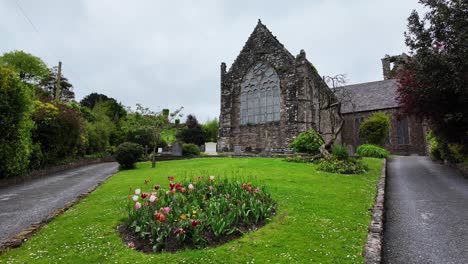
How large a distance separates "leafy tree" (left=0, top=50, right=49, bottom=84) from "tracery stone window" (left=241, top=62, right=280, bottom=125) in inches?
1404

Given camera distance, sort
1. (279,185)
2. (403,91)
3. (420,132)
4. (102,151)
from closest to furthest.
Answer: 1. (279,185)
2. (403,91)
3. (102,151)
4. (420,132)

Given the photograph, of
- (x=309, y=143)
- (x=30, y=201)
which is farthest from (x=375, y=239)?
(x=309, y=143)

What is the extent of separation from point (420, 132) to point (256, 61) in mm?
20846

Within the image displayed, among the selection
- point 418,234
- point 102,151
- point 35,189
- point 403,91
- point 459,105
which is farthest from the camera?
point 102,151

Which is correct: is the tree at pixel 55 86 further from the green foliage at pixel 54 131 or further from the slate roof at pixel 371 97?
the slate roof at pixel 371 97

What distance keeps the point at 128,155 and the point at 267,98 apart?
562 inches

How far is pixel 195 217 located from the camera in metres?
5.52

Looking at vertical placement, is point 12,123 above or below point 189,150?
above

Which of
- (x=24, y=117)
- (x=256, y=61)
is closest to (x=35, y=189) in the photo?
(x=24, y=117)

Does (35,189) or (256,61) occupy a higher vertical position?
(256,61)

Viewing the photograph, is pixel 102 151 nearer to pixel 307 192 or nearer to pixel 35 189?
pixel 35 189

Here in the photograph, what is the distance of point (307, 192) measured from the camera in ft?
29.6

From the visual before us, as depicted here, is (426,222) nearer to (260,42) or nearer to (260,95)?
(260,95)

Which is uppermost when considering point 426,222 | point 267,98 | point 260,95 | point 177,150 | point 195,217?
point 260,95
